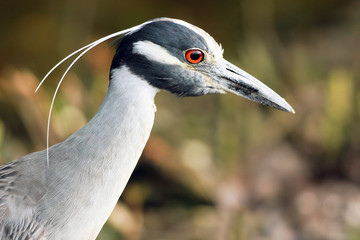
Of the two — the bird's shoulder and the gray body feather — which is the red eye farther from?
the bird's shoulder

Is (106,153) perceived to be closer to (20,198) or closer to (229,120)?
(20,198)

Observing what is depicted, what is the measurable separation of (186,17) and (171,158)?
8.52 feet

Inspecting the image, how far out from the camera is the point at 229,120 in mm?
5621

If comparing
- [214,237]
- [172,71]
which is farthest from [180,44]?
[214,237]

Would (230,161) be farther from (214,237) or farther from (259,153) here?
(214,237)

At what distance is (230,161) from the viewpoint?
5.40 metres

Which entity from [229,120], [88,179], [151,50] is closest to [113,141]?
[88,179]

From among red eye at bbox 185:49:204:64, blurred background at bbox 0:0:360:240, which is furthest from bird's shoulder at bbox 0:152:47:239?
blurred background at bbox 0:0:360:240

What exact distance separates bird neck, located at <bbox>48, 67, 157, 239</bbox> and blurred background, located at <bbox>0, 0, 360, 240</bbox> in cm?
168

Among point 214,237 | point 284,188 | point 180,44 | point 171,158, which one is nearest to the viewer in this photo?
point 180,44

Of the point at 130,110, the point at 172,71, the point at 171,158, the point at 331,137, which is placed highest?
the point at 331,137

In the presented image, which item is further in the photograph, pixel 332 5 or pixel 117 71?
pixel 332 5

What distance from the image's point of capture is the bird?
2.50m

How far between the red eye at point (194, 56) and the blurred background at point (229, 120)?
6.41ft
